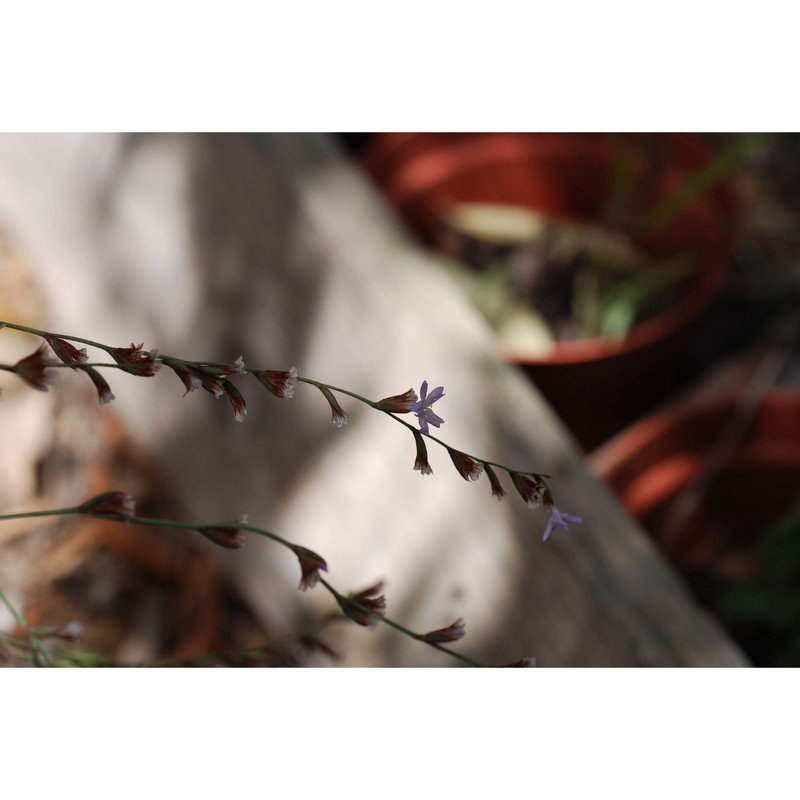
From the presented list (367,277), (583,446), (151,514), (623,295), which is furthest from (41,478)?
(623,295)

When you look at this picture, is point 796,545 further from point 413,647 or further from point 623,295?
point 623,295

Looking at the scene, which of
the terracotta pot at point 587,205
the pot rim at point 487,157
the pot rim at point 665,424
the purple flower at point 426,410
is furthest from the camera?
the pot rim at point 487,157

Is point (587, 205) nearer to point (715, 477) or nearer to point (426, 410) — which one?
point (715, 477)


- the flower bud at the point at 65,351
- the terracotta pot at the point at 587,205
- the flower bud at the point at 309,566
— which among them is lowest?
the flower bud at the point at 309,566

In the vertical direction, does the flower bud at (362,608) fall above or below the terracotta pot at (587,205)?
below

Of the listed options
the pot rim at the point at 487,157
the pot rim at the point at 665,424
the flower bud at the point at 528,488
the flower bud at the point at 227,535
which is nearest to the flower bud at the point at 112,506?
the flower bud at the point at 227,535

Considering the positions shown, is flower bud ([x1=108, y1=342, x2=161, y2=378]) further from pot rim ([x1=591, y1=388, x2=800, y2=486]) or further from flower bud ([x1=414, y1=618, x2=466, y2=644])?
pot rim ([x1=591, y1=388, x2=800, y2=486])

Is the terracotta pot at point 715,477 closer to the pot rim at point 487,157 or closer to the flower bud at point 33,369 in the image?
the pot rim at point 487,157
